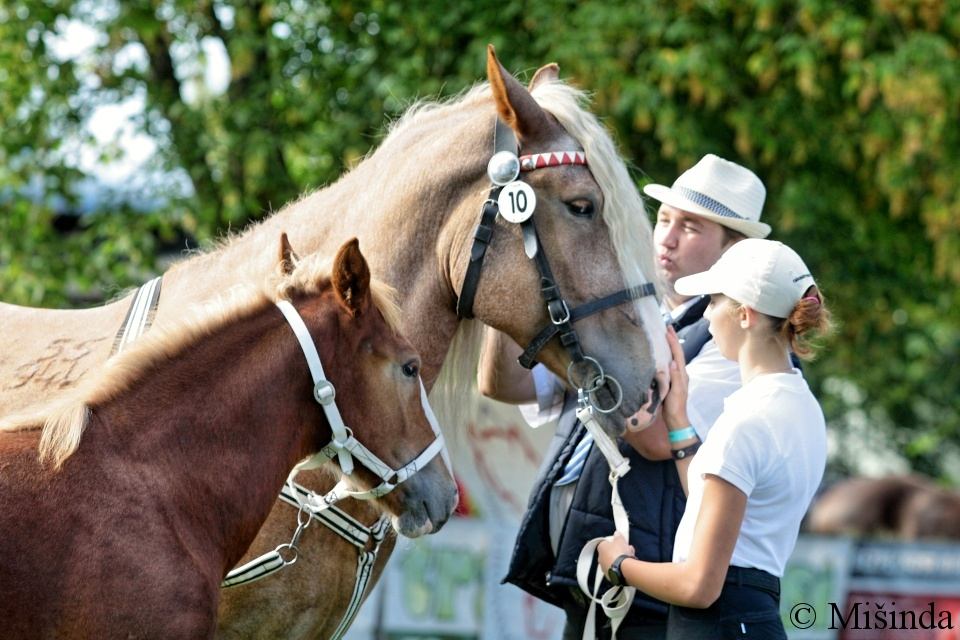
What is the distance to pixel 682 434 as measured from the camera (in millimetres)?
3486

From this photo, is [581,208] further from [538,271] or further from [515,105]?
[515,105]

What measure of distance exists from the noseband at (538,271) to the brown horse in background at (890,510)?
11959 millimetres

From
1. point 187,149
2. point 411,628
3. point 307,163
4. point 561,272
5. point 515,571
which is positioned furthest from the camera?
point 307,163

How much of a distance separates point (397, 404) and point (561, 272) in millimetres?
758

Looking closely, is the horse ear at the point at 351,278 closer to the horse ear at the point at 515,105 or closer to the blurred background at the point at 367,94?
the horse ear at the point at 515,105

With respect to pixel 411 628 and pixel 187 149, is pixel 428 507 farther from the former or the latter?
pixel 187 149

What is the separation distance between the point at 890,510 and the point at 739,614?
43.0ft

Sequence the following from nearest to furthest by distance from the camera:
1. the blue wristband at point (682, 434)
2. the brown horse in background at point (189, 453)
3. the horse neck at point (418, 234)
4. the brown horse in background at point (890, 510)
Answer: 1. the brown horse in background at point (189, 453)
2. the blue wristband at point (682, 434)
3. the horse neck at point (418, 234)
4. the brown horse in background at point (890, 510)

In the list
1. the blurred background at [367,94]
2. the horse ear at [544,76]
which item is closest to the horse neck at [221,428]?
the horse ear at [544,76]

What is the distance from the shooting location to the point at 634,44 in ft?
28.5

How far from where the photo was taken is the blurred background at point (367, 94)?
8.16 m

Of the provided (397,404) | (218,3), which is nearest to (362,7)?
(218,3)

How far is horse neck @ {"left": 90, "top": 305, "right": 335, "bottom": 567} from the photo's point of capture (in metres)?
2.75

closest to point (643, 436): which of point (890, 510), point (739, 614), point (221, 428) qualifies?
point (739, 614)
